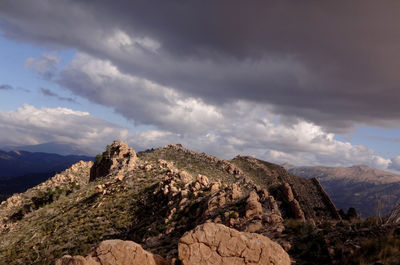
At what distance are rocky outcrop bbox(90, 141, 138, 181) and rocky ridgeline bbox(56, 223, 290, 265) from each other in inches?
Answer: 1891

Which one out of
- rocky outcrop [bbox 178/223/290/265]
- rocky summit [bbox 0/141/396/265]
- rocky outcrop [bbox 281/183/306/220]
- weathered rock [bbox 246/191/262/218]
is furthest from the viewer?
rocky outcrop [bbox 281/183/306/220]

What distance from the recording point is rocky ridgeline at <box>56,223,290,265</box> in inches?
590

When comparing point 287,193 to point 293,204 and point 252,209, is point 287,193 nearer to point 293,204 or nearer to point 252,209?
point 293,204

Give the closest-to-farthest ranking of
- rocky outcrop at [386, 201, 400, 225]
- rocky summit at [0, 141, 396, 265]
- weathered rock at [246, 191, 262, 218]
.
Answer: rocky summit at [0, 141, 396, 265]
rocky outcrop at [386, 201, 400, 225]
weathered rock at [246, 191, 262, 218]

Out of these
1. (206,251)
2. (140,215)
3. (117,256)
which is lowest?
(140,215)

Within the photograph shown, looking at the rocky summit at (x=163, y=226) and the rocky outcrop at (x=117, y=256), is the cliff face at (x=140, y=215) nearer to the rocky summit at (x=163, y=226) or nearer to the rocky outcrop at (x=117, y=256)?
the rocky summit at (x=163, y=226)

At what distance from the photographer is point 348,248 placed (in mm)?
17797

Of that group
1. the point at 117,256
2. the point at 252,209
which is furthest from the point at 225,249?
the point at 252,209

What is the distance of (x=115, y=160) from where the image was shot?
7194 cm

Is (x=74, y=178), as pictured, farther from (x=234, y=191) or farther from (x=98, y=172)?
(x=234, y=191)

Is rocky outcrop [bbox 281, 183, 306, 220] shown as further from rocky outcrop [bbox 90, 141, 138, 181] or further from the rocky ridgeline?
the rocky ridgeline

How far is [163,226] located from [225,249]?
61.5ft

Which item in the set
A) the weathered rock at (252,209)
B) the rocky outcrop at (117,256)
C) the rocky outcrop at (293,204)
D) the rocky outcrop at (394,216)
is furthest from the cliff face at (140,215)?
the rocky outcrop at (394,216)

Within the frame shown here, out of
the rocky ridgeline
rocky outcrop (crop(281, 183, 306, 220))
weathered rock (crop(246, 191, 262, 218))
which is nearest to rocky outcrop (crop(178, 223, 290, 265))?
the rocky ridgeline
